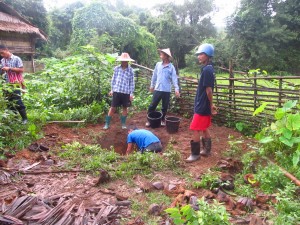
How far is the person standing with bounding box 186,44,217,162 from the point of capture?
375cm

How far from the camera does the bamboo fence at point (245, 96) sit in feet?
14.9

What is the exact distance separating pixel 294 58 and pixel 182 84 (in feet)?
53.0

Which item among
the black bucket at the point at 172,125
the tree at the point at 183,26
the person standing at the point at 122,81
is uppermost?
the tree at the point at 183,26

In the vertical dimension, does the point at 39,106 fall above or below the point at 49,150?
above

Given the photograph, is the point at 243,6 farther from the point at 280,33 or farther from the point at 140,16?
the point at 140,16

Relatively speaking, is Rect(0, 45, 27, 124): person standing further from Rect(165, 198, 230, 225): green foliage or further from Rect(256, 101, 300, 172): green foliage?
Rect(256, 101, 300, 172): green foliage

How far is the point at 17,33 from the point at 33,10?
16.0ft

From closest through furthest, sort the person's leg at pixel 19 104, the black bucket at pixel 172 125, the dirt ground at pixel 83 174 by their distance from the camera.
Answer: the dirt ground at pixel 83 174
the person's leg at pixel 19 104
the black bucket at pixel 172 125

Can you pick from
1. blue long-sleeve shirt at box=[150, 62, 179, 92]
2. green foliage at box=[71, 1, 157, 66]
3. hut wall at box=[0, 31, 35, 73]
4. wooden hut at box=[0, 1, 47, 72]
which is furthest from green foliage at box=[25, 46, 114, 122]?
hut wall at box=[0, 31, 35, 73]

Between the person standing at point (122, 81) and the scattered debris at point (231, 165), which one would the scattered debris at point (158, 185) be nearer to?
the scattered debris at point (231, 165)

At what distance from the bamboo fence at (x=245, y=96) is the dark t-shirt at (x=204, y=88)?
1301 mm

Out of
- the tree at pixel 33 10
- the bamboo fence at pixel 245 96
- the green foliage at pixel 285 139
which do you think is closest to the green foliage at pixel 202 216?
the green foliage at pixel 285 139

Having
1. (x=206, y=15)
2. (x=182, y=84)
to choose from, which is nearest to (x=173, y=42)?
(x=206, y=15)

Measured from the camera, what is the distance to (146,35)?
16953 mm
